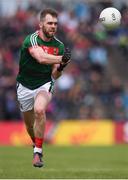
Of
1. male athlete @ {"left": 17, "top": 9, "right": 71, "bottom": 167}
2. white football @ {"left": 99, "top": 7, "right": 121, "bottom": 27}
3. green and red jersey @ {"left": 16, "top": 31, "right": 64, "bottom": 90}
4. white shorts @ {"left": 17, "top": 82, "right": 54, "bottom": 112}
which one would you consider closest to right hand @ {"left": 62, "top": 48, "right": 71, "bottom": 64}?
male athlete @ {"left": 17, "top": 9, "right": 71, "bottom": 167}

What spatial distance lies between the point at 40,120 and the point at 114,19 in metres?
2.25

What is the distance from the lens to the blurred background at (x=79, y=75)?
25.5 metres

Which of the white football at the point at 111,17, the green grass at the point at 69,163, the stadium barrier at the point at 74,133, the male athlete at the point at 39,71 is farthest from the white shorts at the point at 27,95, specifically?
the stadium barrier at the point at 74,133

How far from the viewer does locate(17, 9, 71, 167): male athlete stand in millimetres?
12875

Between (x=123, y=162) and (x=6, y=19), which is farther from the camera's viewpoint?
(x=6, y=19)

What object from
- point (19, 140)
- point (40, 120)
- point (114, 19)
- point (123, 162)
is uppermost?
point (114, 19)

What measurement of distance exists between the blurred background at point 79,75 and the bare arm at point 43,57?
12.2 meters

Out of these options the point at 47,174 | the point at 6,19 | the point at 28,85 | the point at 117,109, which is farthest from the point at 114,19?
the point at 6,19

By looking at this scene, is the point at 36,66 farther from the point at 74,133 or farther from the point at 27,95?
the point at 74,133

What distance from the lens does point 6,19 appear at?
27750 millimetres

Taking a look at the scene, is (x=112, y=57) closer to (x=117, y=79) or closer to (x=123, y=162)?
(x=117, y=79)

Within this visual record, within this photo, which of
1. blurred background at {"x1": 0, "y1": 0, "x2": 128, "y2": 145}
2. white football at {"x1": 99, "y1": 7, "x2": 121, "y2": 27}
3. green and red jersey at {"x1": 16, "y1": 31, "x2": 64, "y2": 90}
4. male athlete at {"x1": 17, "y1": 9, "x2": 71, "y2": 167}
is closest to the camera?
male athlete at {"x1": 17, "y1": 9, "x2": 71, "y2": 167}

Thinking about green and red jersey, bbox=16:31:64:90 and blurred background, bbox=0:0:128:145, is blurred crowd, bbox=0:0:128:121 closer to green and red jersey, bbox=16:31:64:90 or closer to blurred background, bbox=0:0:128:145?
Answer: blurred background, bbox=0:0:128:145

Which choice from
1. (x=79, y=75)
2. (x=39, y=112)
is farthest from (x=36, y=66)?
(x=79, y=75)
